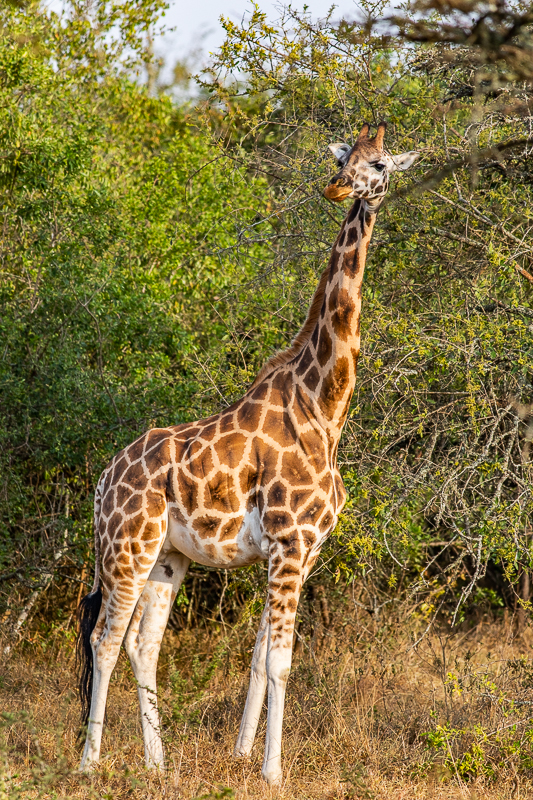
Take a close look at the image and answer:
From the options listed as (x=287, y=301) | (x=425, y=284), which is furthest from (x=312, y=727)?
(x=425, y=284)

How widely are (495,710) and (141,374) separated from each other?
3.79 metres

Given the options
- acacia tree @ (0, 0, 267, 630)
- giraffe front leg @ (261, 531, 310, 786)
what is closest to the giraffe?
giraffe front leg @ (261, 531, 310, 786)

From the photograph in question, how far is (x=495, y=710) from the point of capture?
17.9 feet

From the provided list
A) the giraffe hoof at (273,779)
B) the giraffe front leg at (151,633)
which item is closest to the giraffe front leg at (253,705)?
the giraffe hoof at (273,779)

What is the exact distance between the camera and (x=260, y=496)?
504cm

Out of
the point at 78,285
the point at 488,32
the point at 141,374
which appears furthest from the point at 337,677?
the point at 488,32

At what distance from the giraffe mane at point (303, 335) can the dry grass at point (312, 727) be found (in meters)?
1.94

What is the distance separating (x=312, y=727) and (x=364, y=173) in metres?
3.41

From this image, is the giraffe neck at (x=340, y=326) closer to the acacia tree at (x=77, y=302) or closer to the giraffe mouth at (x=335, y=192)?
the giraffe mouth at (x=335, y=192)

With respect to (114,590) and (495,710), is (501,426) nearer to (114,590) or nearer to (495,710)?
(495,710)

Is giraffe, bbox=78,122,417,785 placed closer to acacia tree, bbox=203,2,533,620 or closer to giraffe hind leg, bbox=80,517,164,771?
giraffe hind leg, bbox=80,517,164,771

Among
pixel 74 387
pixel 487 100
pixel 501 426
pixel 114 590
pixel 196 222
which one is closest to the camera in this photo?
pixel 114 590

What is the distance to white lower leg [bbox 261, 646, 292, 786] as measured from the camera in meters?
4.78

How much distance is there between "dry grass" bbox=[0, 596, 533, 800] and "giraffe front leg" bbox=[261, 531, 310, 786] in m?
0.44
